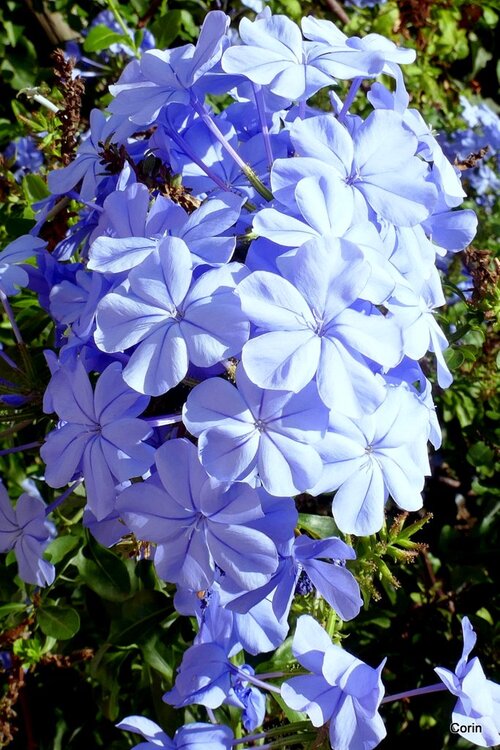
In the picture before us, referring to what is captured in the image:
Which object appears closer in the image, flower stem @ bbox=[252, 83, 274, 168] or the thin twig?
flower stem @ bbox=[252, 83, 274, 168]

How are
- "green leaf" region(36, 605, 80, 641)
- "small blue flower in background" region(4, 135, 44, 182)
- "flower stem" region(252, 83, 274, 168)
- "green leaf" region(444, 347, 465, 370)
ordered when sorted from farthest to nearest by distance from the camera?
"small blue flower in background" region(4, 135, 44, 182), "green leaf" region(36, 605, 80, 641), "green leaf" region(444, 347, 465, 370), "flower stem" region(252, 83, 274, 168)

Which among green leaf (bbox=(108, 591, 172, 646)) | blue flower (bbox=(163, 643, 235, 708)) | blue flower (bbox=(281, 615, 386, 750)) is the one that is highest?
blue flower (bbox=(281, 615, 386, 750))

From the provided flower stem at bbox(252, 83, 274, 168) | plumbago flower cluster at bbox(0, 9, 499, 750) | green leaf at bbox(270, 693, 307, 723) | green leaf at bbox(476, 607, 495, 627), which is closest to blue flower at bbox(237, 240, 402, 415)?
plumbago flower cluster at bbox(0, 9, 499, 750)

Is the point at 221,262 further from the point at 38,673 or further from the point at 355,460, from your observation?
the point at 38,673

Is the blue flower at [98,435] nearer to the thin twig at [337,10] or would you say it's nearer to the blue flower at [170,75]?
the blue flower at [170,75]

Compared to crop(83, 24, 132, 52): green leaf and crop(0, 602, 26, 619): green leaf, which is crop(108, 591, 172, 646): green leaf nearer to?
crop(0, 602, 26, 619): green leaf

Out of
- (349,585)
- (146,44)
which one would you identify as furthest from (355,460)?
(146,44)
